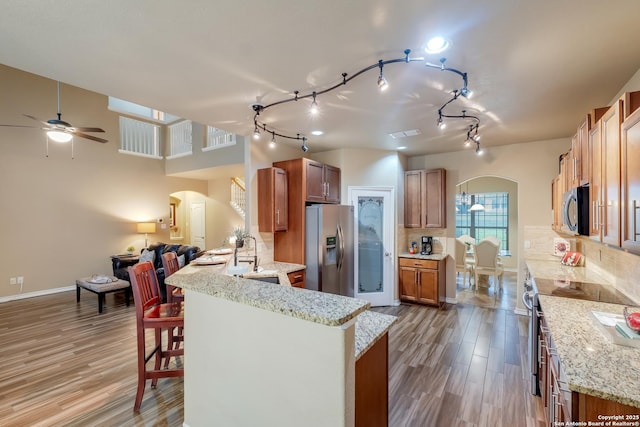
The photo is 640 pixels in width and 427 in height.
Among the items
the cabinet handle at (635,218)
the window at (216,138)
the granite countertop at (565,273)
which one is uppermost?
the window at (216,138)

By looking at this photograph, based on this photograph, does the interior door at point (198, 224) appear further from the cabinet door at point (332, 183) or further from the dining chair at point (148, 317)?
the dining chair at point (148, 317)

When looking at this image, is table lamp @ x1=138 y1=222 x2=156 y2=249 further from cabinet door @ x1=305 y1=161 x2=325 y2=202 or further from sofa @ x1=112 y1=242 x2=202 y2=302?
cabinet door @ x1=305 y1=161 x2=325 y2=202

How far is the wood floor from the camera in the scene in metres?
2.19

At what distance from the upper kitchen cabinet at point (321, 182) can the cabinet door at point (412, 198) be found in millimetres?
1422

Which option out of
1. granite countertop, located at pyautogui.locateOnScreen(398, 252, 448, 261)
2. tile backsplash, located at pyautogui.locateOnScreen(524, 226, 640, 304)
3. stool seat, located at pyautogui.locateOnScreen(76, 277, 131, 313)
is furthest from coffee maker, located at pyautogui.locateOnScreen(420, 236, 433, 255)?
stool seat, located at pyautogui.locateOnScreen(76, 277, 131, 313)

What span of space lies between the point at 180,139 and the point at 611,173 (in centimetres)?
833

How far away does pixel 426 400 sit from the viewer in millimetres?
2393

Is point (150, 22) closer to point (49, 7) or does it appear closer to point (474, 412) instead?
point (49, 7)

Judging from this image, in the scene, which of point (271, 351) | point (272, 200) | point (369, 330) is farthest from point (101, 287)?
point (369, 330)

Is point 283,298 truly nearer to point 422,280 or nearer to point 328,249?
point 328,249

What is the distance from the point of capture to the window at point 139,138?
7.14 metres

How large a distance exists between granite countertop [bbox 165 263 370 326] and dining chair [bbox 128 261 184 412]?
0.69 meters

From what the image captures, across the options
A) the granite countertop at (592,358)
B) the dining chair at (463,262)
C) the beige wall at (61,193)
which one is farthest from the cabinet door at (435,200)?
the beige wall at (61,193)

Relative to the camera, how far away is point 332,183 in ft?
15.2
